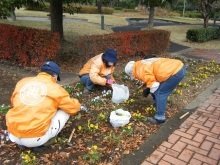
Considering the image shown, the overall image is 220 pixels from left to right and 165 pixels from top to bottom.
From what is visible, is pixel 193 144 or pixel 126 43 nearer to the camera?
pixel 193 144

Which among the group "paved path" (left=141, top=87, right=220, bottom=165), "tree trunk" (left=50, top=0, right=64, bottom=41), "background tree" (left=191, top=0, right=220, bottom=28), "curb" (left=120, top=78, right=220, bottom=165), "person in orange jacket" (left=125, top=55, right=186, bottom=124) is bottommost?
"paved path" (left=141, top=87, right=220, bottom=165)

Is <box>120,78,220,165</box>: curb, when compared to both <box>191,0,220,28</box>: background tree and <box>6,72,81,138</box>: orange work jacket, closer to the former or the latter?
<box>6,72,81,138</box>: orange work jacket

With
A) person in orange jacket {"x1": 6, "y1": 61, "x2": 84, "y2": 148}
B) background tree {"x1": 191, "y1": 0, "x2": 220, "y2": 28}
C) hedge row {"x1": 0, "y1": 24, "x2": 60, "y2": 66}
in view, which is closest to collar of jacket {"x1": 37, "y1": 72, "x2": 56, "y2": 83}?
person in orange jacket {"x1": 6, "y1": 61, "x2": 84, "y2": 148}

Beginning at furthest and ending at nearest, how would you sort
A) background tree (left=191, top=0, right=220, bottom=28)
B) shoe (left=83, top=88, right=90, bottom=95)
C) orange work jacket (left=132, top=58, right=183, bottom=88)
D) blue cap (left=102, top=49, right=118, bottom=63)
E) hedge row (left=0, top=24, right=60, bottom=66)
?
1. background tree (left=191, top=0, right=220, bottom=28)
2. hedge row (left=0, top=24, right=60, bottom=66)
3. shoe (left=83, top=88, right=90, bottom=95)
4. blue cap (left=102, top=49, right=118, bottom=63)
5. orange work jacket (left=132, top=58, right=183, bottom=88)

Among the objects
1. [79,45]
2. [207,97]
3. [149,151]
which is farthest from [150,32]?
[149,151]

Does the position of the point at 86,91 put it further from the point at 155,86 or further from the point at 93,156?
the point at 93,156

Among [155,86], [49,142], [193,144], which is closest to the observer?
[49,142]

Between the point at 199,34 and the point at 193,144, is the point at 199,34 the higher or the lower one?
the higher one

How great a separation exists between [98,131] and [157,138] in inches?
36.1

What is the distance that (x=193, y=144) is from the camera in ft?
12.8

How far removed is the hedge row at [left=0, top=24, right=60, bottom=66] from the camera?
7.18m

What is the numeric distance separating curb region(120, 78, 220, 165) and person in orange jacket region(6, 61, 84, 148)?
3.48ft

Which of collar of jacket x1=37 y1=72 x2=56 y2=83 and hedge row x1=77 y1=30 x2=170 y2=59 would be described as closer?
collar of jacket x1=37 y1=72 x2=56 y2=83

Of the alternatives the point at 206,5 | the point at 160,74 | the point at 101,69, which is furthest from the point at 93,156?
the point at 206,5
